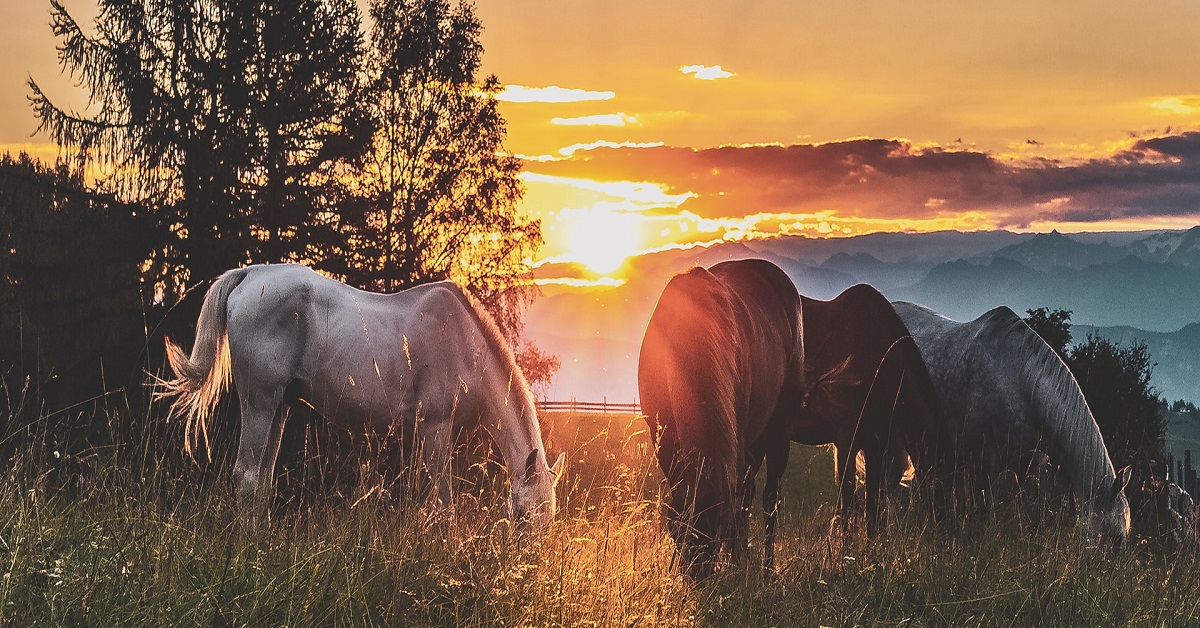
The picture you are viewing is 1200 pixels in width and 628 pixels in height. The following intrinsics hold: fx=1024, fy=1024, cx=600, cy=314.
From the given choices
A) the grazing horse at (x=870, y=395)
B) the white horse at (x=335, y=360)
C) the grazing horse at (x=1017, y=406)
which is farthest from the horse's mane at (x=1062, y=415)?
the white horse at (x=335, y=360)

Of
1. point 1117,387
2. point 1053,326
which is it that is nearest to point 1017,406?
point 1053,326

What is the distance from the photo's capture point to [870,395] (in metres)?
8.62

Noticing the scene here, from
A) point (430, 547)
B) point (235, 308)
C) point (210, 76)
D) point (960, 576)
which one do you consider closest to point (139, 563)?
point (430, 547)

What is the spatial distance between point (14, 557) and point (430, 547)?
161 centimetres

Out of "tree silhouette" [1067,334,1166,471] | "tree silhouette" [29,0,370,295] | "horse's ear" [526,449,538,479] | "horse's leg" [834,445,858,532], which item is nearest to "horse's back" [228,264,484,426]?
"horse's ear" [526,449,538,479]

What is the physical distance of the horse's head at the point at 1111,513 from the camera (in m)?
7.47

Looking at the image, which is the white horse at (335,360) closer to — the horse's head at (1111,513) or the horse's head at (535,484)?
the horse's head at (535,484)

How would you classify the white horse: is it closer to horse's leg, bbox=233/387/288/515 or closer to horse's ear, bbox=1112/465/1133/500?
horse's leg, bbox=233/387/288/515

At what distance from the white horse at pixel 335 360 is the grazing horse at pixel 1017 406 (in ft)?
13.6

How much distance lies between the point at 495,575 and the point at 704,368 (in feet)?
5.08

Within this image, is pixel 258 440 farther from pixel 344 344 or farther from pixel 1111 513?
pixel 1111 513

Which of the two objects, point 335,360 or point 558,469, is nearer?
point 558,469

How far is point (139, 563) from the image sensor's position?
13.0 feet

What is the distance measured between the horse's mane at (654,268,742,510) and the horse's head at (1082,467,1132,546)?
11.8 feet
